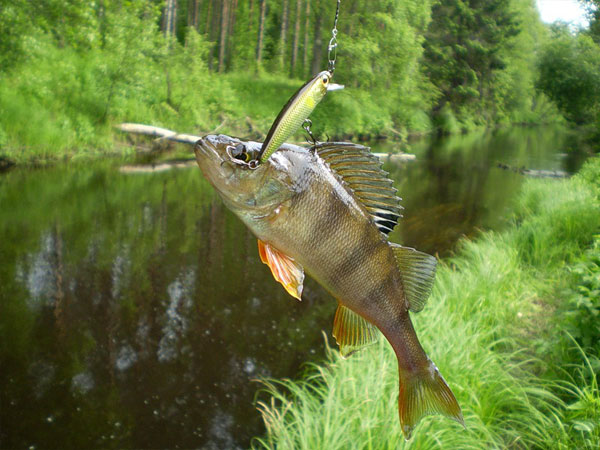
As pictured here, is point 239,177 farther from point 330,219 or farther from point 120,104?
point 120,104

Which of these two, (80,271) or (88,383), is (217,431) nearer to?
(88,383)

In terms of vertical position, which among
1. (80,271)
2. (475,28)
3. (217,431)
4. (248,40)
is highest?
(475,28)

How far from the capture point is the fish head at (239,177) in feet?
3.20

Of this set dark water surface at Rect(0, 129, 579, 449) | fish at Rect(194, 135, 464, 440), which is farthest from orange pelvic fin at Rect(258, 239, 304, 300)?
dark water surface at Rect(0, 129, 579, 449)

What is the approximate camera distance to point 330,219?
101 centimetres

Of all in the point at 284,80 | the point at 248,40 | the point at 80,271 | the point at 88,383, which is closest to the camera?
the point at 88,383

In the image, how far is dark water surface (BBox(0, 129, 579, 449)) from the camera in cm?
665

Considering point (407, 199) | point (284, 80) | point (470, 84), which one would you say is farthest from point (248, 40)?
point (407, 199)

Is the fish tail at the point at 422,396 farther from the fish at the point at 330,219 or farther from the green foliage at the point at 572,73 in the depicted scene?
the green foliage at the point at 572,73

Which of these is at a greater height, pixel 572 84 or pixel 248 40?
pixel 248 40

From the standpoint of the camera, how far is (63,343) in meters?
7.95

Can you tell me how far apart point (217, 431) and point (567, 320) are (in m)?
4.29

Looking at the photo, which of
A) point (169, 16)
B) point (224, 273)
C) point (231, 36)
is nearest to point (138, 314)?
point (224, 273)

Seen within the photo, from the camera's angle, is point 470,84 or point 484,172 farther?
point 470,84
